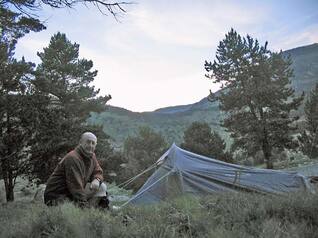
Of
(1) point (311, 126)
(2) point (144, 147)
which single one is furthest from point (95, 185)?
(1) point (311, 126)

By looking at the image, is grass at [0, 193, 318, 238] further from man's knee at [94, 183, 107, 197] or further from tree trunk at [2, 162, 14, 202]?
tree trunk at [2, 162, 14, 202]

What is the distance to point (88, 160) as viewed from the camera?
6016 mm

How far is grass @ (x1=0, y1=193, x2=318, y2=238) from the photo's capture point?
3.24 m

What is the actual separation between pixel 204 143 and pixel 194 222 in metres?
29.6

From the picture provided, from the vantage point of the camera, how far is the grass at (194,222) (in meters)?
3.24

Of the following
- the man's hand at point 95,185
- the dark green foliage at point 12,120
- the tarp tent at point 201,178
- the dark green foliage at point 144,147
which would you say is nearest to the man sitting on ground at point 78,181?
the man's hand at point 95,185

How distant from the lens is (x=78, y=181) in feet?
18.0

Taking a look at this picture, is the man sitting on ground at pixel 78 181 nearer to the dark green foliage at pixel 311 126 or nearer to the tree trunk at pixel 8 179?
the tree trunk at pixel 8 179

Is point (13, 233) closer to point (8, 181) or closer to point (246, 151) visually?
point (8, 181)

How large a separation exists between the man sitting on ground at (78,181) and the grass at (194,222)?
0.93 meters

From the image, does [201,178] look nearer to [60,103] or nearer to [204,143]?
[60,103]

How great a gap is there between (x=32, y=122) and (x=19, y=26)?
7710 millimetres

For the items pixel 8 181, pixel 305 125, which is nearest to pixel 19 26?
pixel 8 181

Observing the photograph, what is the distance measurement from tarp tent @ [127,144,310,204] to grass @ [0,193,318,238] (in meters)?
4.48
